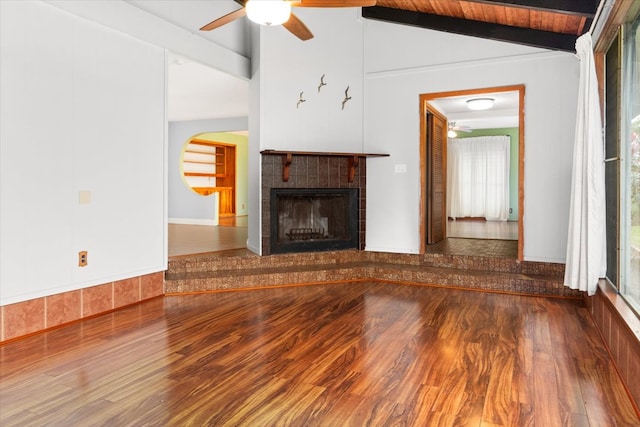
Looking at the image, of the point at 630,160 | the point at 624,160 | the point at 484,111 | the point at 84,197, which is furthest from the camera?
the point at 484,111

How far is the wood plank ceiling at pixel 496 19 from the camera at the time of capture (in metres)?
3.99

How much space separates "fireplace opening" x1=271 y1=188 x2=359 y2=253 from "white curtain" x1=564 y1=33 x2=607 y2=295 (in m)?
2.58

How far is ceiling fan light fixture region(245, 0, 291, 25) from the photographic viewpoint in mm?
2436

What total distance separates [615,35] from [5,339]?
4.79 meters

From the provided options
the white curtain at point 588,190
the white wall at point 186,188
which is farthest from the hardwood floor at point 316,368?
the white wall at point 186,188

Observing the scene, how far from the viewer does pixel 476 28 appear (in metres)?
4.89

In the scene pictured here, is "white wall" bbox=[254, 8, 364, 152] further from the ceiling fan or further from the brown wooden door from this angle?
the ceiling fan

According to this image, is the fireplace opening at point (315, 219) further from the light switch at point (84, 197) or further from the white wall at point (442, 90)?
the light switch at point (84, 197)

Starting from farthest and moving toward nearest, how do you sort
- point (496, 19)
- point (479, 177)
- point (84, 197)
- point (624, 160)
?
point (479, 177)
point (496, 19)
point (84, 197)
point (624, 160)

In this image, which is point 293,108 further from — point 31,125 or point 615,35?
point 615,35

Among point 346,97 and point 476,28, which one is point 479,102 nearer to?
Result: point 476,28

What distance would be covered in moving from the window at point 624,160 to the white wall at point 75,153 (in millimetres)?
3789

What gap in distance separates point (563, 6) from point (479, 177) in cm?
793

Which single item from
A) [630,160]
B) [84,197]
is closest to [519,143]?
[630,160]
